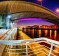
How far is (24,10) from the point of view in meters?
40.4

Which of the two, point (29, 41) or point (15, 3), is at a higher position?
point (15, 3)

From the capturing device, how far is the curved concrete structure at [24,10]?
130 ft

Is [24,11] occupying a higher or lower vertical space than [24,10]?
lower

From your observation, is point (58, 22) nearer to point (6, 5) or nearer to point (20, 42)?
point (6, 5)

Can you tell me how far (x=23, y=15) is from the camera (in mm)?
44031

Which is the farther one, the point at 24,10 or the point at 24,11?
the point at 24,10

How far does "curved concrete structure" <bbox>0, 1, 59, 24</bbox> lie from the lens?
39484mm

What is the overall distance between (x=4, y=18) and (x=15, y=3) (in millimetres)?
11038

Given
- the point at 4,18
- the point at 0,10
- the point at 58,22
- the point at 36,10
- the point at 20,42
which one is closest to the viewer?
the point at 20,42

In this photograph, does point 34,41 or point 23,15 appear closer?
point 34,41

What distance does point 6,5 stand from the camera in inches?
1586

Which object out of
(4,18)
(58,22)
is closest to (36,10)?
(58,22)

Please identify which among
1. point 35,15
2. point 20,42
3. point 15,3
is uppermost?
point 15,3

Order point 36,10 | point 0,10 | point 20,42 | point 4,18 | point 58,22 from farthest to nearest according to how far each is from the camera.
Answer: point 58,22 → point 36,10 → point 0,10 → point 4,18 → point 20,42
